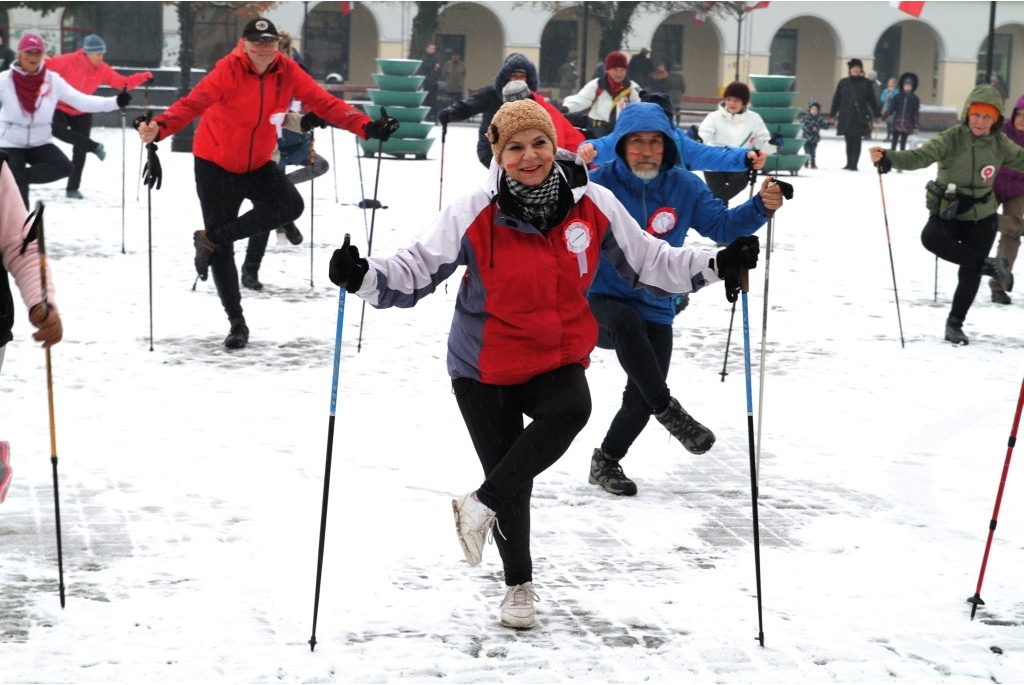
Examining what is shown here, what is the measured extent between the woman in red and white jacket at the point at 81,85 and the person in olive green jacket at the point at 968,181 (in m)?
8.74

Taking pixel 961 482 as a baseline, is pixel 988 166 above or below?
above

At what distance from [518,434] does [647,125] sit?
174 centimetres

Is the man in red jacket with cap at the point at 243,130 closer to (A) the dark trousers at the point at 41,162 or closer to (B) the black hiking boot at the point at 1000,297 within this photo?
(A) the dark trousers at the point at 41,162

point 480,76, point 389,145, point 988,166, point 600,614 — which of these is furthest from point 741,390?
point 480,76

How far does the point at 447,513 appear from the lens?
555 cm

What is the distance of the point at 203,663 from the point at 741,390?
15.5ft

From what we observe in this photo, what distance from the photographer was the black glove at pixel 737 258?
14.2 feet

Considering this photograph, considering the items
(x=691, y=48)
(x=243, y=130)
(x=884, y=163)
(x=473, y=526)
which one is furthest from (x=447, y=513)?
(x=691, y=48)

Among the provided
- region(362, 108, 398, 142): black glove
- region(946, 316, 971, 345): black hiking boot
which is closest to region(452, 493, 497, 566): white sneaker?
region(362, 108, 398, 142): black glove

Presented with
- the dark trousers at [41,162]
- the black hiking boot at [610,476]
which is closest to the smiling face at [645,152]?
→ the black hiking boot at [610,476]

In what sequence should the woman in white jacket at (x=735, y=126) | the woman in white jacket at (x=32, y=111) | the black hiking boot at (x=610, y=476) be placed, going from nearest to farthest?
1. the black hiking boot at (x=610, y=476)
2. the woman in white jacket at (x=32, y=111)
3. the woman in white jacket at (x=735, y=126)

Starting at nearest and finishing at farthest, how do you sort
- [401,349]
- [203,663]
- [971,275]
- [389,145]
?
[203,663] < [401,349] < [971,275] < [389,145]

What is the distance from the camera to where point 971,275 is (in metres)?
9.43

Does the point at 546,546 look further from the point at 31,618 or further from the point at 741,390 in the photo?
the point at 741,390
